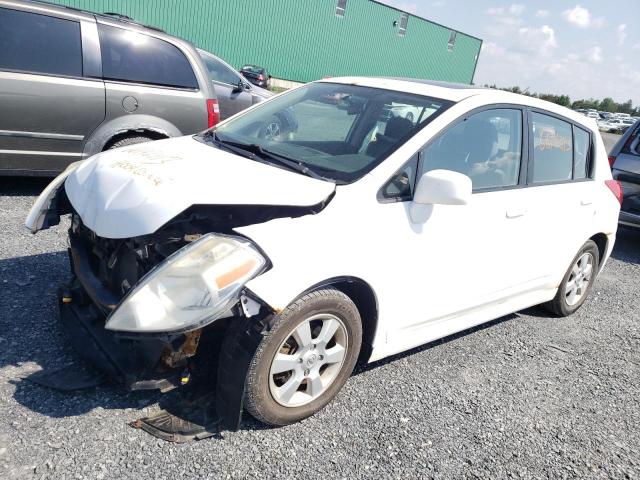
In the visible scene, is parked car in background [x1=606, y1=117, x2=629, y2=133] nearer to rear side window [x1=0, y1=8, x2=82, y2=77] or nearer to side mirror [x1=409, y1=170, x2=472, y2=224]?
rear side window [x1=0, y1=8, x2=82, y2=77]

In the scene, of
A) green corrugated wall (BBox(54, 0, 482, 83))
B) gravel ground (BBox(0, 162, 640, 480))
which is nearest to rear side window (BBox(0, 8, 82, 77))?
gravel ground (BBox(0, 162, 640, 480))

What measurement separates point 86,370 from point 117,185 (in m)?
1.00

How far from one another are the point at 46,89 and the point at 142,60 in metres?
1.02

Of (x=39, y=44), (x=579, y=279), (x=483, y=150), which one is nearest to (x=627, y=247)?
(x=579, y=279)

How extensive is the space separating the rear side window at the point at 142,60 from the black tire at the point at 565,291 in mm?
4306

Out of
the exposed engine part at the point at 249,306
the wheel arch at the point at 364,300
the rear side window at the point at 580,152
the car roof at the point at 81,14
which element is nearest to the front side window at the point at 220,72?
the car roof at the point at 81,14

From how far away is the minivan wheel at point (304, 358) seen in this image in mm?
2455

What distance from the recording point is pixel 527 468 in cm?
273

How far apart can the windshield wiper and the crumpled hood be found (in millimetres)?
78

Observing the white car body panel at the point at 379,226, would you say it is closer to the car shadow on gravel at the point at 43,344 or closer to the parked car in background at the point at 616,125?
the car shadow on gravel at the point at 43,344

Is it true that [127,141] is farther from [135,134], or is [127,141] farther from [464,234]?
[464,234]

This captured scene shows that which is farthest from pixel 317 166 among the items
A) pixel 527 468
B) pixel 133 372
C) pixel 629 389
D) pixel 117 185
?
pixel 629 389

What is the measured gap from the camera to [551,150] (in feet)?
13.1

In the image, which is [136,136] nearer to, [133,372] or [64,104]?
[64,104]
